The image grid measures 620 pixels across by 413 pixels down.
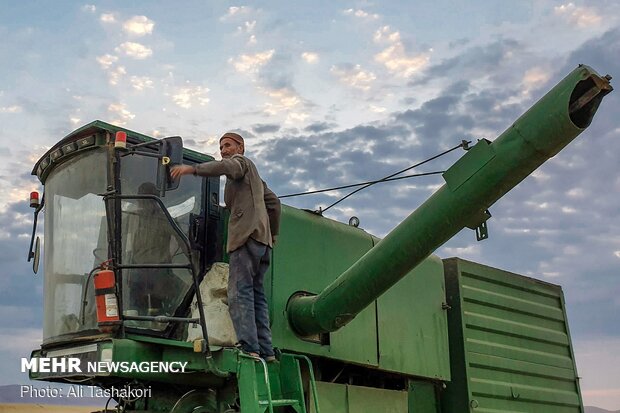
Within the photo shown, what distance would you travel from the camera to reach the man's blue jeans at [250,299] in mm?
4824

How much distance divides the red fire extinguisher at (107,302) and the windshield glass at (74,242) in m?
0.24

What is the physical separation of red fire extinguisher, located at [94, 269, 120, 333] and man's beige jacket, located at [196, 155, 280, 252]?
81 centimetres

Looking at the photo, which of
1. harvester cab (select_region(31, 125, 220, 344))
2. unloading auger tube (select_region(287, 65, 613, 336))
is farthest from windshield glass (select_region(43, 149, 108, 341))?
unloading auger tube (select_region(287, 65, 613, 336))

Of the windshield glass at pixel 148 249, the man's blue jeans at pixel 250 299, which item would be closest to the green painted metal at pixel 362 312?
the man's blue jeans at pixel 250 299

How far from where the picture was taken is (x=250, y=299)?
4898mm

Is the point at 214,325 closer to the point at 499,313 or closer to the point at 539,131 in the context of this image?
the point at 539,131

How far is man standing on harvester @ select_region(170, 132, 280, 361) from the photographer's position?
4836 millimetres

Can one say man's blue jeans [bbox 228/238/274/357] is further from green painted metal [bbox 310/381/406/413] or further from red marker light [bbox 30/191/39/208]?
red marker light [bbox 30/191/39/208]

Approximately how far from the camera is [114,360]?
4645 millimetres

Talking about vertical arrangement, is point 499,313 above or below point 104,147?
below

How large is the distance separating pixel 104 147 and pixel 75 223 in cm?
62

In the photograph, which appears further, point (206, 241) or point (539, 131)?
point (206, 241)

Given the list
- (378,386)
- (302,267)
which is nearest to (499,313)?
(378,386)

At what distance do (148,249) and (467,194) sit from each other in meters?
2.24
